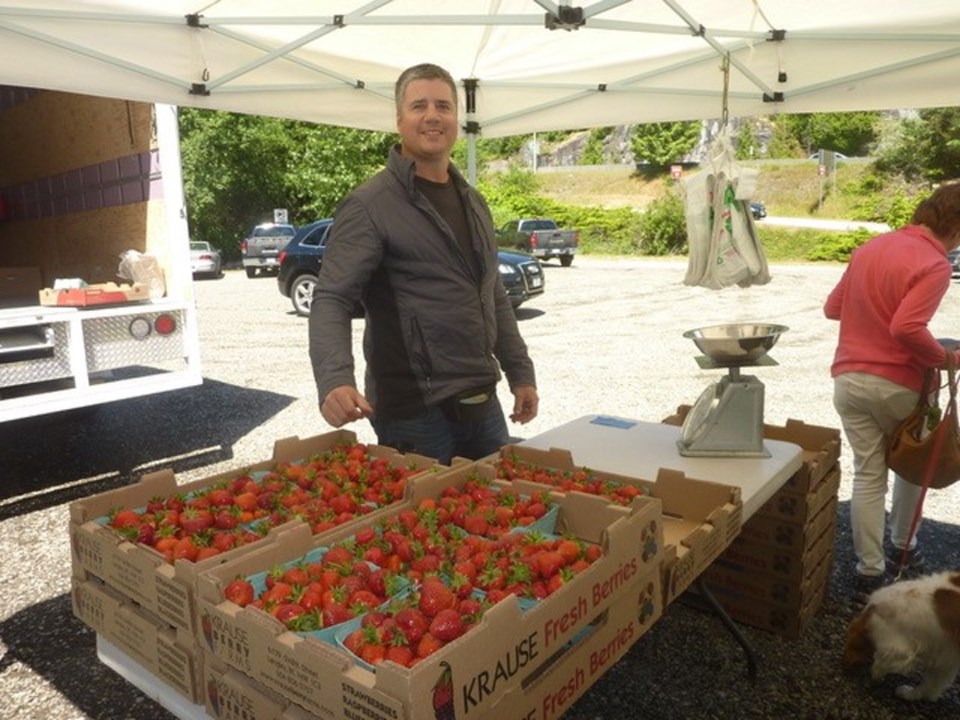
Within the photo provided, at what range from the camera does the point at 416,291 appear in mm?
2674

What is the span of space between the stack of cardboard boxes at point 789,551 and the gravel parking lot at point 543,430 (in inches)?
5.1

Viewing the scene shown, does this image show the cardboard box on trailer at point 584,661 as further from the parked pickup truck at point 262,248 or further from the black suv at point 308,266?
the parked pickup truck at point 262,248

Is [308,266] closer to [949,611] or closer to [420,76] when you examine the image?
[420,76]

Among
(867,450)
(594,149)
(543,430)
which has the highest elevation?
(594,149)

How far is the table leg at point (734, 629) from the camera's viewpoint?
292cm

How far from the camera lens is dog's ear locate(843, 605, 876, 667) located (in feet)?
9.49

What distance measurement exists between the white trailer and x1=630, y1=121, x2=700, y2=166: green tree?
4849cm

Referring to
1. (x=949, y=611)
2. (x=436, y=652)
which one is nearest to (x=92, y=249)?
(x=436, y=652)

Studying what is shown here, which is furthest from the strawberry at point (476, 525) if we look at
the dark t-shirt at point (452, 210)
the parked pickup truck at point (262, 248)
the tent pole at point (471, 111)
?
the parked pickup truck at point (262, 248)

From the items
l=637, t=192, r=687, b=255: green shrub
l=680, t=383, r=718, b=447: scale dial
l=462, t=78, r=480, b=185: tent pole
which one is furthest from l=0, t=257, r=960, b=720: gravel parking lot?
l=637, t=192, r=687, b=255: green shrub

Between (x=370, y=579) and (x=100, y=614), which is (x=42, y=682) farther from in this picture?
(x=370, y=579)

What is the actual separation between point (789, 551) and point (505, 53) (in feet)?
11.9

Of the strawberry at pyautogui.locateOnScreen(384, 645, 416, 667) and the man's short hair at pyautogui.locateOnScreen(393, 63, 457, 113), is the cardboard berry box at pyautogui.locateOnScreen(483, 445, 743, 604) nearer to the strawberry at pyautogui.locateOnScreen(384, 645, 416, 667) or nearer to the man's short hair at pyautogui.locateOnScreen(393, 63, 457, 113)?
the strawberry at pyautogui.locateOnScreen(384, 645, 416, 667)

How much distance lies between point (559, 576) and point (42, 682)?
262cm
